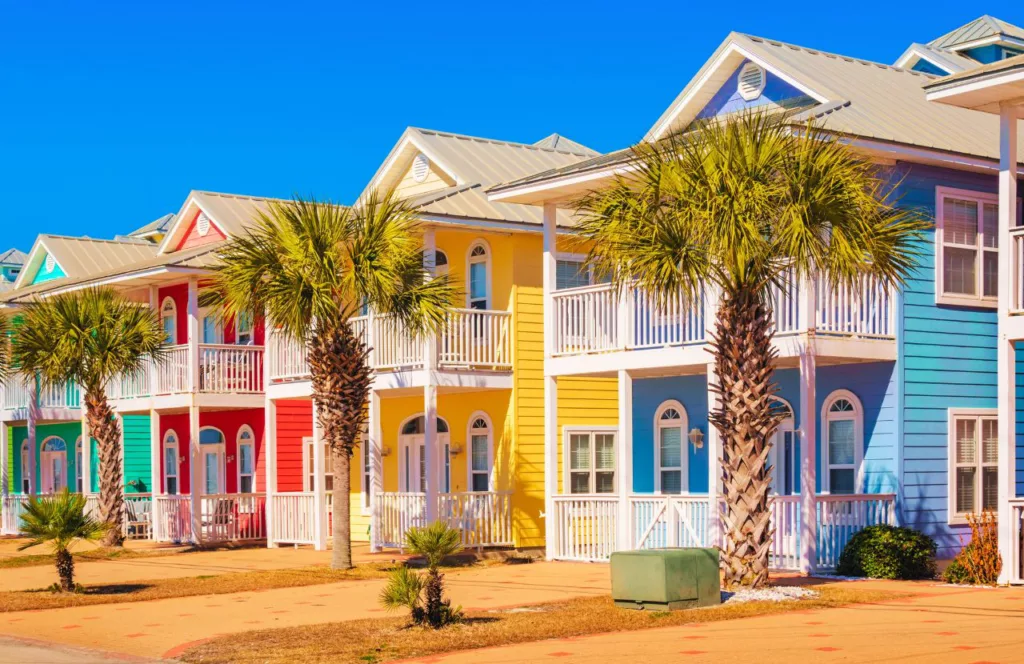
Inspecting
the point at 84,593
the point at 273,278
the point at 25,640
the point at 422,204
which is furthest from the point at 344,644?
the point at 422,204

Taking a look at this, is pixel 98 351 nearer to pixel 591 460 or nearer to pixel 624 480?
pixel 591 460

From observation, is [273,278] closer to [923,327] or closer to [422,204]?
[422,204]

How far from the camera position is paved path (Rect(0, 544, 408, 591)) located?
2433cm

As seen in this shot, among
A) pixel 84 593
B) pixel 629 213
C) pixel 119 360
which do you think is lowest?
pixel 84 593

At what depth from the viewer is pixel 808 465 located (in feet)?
67.8

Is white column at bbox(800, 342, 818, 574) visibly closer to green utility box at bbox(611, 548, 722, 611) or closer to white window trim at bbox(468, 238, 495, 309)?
green utility box at bbox(611, 548, 722, 611)

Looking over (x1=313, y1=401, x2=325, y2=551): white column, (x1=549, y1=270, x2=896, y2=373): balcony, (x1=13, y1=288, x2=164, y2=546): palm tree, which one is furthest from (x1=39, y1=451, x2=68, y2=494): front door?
(x1=549, y1=270, x2=896, y2=373): balcony

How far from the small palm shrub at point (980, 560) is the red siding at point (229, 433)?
1905cm

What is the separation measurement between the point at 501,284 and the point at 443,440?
353 centimetres

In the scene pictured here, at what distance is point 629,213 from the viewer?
17.9 m

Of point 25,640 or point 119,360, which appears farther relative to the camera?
point 119,360

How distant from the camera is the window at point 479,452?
95.3ft

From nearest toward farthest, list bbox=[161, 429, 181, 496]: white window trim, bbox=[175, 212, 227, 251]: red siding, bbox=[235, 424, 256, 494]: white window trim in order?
bbox=[175, 212, 227, 251]: red siding < bbox=[235, 424, 256, 494]: white window trim < bbox=[161, 429, 181, 496]: white window trim

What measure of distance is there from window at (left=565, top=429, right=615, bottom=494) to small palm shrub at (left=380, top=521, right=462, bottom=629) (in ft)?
38.7
